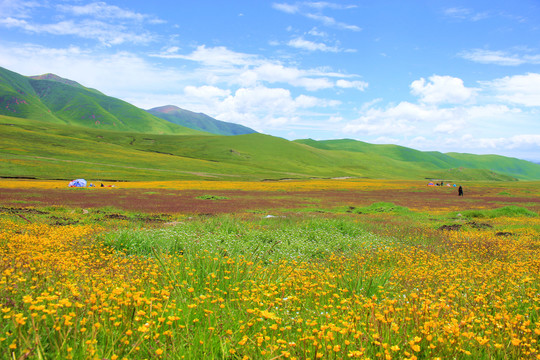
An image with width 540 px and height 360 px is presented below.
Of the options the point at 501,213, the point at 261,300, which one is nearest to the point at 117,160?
the point at 501,213

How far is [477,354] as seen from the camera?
366 cm

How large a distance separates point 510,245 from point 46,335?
50.3 ft

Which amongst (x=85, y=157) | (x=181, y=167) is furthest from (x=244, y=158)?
(x=85, y=157)

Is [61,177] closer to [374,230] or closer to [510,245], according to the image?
[374,230]

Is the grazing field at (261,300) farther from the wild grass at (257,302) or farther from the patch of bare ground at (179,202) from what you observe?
the patch of bare ground at (179,202)

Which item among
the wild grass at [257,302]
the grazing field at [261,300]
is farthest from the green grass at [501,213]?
the wild grass at [257,302]

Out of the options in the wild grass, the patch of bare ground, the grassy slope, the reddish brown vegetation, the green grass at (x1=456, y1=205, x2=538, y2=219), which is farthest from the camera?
the grassy slope

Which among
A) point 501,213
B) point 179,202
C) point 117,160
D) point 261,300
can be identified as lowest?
point 117,160

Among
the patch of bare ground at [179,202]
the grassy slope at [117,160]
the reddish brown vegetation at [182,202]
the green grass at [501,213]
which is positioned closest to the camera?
the green grass at [501,213]

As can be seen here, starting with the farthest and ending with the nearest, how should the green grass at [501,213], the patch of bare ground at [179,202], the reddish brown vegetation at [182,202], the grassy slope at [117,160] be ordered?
the grassy slope at [117,160], the reddish brown vegetation at [182,202], the patch of bare ground at [179,202], the green grass at [501,213]

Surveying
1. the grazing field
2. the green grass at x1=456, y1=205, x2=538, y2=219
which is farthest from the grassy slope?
the grazing field

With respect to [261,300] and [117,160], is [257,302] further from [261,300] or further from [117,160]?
[117,160]

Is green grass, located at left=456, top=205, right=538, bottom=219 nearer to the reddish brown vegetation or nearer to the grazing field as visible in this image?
the reddish brown vegetation

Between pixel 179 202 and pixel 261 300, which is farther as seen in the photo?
pixel 179 202
